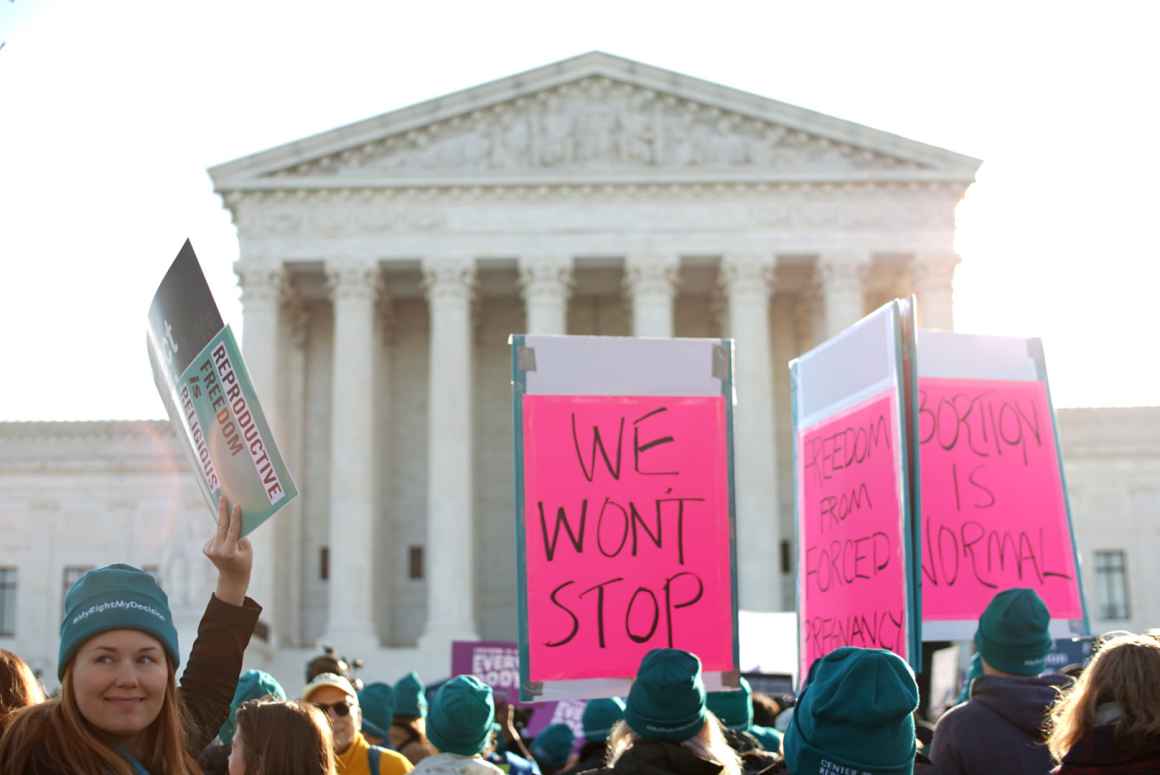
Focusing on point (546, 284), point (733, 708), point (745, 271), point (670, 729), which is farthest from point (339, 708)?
point (745, 271)

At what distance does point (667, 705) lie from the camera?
5.79m

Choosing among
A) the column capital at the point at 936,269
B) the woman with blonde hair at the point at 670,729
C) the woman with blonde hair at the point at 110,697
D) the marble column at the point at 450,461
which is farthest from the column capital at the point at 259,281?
the woman with blonde hair at the point at 110,697

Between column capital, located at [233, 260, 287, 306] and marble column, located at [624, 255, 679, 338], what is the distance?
11.1m

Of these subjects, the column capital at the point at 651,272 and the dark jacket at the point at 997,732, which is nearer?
the dark jacket at the point at 997,732

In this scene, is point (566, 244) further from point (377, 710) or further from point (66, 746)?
point (66, 746)

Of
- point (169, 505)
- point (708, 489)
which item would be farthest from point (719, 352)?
point (169, 505)

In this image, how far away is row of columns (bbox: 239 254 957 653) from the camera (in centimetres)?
4644

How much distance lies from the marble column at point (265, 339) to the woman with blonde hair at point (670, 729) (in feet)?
138

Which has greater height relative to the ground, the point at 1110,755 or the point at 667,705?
the point at 667,705

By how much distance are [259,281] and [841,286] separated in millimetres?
18464

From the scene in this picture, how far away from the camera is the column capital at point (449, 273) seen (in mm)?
48062

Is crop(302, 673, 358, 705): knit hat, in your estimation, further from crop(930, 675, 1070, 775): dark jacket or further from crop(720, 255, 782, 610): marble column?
crop(720, 255, 782, 610): marble column

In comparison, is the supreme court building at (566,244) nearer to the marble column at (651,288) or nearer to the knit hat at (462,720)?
the marble column at (651,288)

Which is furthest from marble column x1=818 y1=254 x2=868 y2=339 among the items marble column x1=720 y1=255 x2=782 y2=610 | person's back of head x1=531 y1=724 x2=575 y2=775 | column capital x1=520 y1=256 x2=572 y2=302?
person's back of head x1=531 y1=724 x2=575 y2=775
